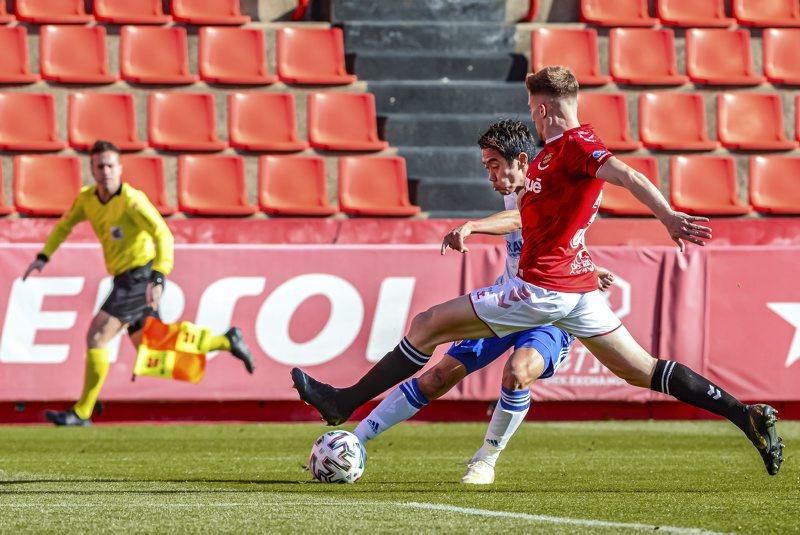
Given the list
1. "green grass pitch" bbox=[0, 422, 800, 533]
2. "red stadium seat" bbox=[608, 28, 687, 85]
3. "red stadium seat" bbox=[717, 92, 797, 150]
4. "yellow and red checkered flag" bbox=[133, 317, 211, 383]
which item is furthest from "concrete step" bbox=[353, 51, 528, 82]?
"yellow and red checkered flag" bbox=[133, 317, 211, 383]

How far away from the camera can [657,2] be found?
1731cm

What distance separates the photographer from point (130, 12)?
16078 millimetres

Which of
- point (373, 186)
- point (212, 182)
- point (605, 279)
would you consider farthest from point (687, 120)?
point (605, 279)

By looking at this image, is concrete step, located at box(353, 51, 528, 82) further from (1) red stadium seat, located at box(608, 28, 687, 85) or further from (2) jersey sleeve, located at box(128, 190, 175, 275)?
(2) jersey sleeve, located at box(128, 190, 175, 275)

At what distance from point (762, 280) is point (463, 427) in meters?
2.87

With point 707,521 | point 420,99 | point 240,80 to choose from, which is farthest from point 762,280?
point 707,521

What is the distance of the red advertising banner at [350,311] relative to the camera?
11.9m

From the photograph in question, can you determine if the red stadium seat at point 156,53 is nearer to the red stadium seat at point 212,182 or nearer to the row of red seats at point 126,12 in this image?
the row of red seats at point 126,12

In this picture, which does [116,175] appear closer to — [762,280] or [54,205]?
[54,205]

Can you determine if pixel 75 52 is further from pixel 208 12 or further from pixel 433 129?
pixel 433 129

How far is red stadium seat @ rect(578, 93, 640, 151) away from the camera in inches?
622

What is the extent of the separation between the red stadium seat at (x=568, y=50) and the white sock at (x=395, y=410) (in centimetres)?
966

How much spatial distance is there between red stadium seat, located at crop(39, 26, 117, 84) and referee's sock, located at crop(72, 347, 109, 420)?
5.06 m

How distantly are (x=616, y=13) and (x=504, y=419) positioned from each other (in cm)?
1090
